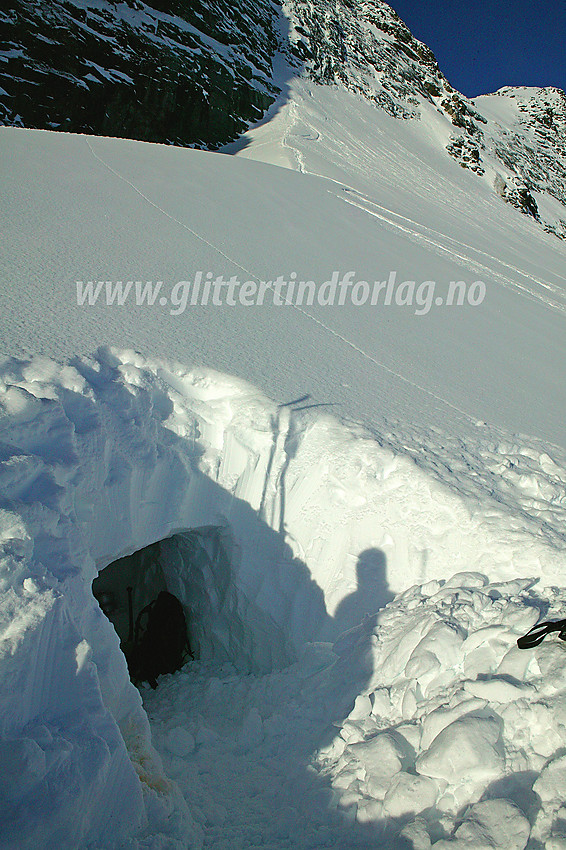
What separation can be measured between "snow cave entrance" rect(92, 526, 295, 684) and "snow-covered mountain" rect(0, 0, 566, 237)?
45.4 feet

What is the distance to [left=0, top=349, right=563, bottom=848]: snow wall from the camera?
4.74 feet

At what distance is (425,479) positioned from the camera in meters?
2.43

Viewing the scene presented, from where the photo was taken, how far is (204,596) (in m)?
3.17

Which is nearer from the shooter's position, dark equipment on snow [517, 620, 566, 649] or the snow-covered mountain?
dark equipment on snow [517, 620, 566, 649]

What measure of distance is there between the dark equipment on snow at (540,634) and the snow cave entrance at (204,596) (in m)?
1.30

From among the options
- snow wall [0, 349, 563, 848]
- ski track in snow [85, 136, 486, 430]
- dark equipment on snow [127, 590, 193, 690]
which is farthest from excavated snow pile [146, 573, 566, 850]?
ski track in snow [85, 136, 486, 430]

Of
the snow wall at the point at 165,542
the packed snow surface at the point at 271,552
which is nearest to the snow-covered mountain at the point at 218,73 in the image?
the packed snow surface at the point at 271,552

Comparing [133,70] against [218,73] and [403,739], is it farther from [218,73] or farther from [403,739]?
[403,739]

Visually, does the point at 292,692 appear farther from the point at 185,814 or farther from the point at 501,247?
the point at 501,247

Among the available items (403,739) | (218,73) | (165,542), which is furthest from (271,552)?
(218,73)

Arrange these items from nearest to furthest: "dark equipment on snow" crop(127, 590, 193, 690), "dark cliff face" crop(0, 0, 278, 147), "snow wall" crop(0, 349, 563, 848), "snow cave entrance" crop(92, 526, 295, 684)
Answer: "snow wall" crop(0, 349, 563, 848) → "snow cave entrance" crop(92, 526, 295, 684) → "dark equipment on snow" crop(127, 590, 193, 690) → "dark cliff face" crop(0, 0, 278, 147)

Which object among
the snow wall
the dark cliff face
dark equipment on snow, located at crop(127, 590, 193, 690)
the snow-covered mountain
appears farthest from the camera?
the snow-covered mountain

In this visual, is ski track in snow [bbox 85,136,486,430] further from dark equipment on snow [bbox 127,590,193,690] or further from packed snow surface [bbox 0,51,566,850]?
dark equipment on snow [bbox 127,590,193,690]

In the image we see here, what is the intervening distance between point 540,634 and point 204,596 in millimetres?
Answer: 2051
